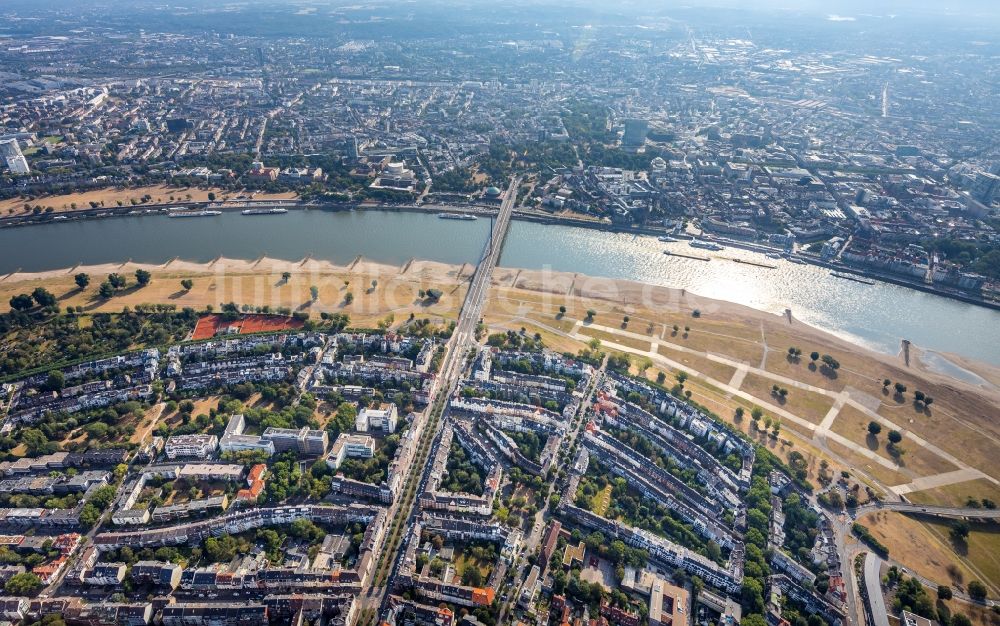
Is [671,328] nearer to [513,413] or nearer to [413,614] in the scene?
[513,413]

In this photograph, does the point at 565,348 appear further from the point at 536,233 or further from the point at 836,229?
the point at 836,229

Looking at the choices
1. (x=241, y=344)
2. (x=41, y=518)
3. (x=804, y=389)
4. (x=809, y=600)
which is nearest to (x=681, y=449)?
(x=809, y=600)

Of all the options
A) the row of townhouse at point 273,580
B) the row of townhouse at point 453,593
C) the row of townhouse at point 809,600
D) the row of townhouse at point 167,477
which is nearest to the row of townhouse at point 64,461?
the row of townhouse at point 167,477

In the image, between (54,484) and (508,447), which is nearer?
(54,484)

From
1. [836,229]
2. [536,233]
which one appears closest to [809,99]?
[836,229]

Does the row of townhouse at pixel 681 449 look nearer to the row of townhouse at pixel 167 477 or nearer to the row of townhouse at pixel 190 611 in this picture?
the row of townhouse at pixel 190 611

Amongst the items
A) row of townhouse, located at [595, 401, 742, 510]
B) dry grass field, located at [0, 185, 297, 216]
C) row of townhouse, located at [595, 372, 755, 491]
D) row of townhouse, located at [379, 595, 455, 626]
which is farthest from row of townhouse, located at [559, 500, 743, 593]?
dry grass field, located at [0, 185, 297, 216]
